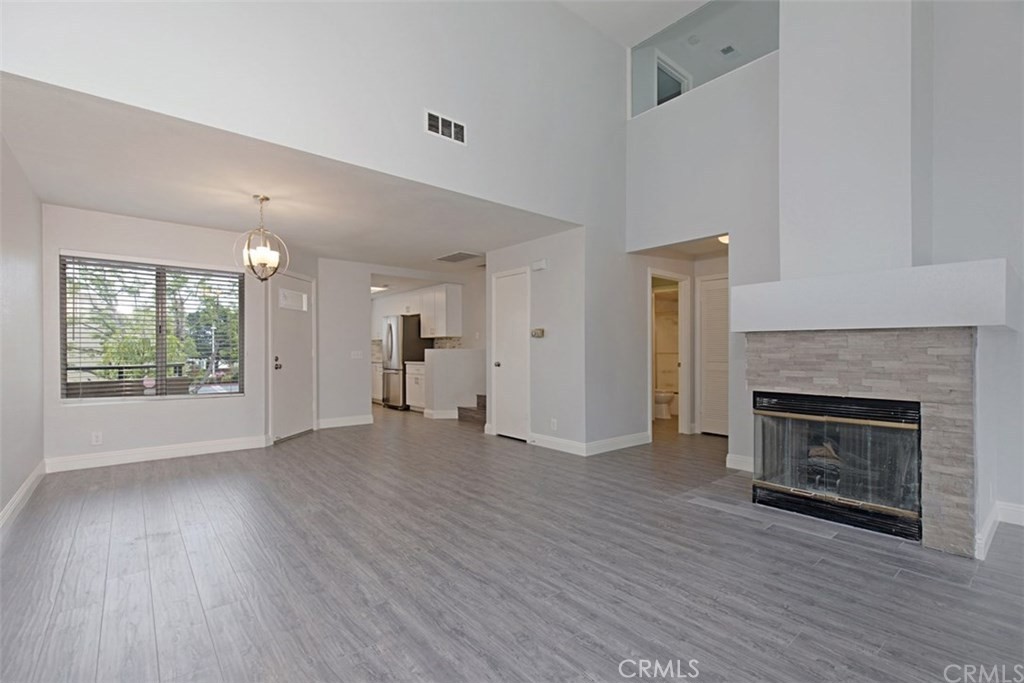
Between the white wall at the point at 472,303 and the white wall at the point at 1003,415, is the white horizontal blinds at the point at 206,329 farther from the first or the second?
the white wall at the point at 1003,415

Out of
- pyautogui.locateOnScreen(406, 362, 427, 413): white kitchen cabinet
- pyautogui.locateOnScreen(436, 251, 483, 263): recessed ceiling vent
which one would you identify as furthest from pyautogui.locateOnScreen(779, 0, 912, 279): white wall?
pyautogui.locateOnScreen(406, 362, 427, 413): white kitchen cabinet

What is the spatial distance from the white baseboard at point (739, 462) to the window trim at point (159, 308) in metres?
5.61

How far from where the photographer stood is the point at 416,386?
29.9ft

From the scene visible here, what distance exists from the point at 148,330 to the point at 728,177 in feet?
21.1

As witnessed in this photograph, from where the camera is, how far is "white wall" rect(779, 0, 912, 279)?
308 cm

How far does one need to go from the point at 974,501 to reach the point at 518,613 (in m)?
2.69

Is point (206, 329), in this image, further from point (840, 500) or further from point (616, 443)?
point (840, 500)

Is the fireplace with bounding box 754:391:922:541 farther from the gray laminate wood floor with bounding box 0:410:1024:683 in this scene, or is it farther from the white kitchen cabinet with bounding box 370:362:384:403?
the white kitchen cabinet with bounding box 370:362:384:403

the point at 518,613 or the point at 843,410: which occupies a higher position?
the point at 843,410

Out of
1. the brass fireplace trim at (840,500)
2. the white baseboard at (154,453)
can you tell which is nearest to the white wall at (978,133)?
the brass fireplace trim at (840,500)

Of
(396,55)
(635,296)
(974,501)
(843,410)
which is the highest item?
(396,55)

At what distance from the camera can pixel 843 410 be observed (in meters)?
3.18

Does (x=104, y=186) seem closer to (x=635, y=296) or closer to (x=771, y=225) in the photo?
(x=635, y=296)

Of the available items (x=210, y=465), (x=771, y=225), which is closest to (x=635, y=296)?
(x=771, y=225)
